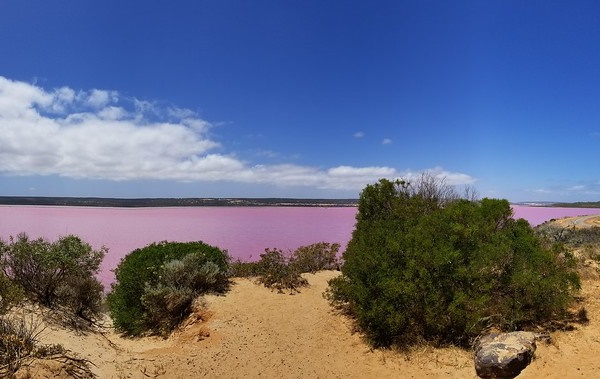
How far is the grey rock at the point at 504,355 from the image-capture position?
651 centimetres

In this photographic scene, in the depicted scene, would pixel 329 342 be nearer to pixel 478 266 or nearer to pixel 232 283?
pixel 478 266

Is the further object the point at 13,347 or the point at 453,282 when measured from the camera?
the point at 453,282

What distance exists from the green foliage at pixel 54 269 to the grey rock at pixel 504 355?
372 inches

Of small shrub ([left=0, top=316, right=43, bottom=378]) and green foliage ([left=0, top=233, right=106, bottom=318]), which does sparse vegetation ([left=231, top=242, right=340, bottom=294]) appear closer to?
green foliage ([left=0, top=233, right=106, bottom=318])

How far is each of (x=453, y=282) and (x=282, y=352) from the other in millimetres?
3975

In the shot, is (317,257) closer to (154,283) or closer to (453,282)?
(154,283)

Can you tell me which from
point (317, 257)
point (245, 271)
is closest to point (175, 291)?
Answer: point (245, 271)

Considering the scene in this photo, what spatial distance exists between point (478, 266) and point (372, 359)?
9.73ft

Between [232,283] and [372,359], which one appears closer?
[372,359]

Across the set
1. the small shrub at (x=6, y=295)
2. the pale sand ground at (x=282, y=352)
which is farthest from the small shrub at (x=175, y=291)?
the small shrub at (x=6, y=295)

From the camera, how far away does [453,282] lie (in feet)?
27.5

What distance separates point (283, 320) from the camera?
10336 mm

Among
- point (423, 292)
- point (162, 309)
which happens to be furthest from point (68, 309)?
point (423, 292)

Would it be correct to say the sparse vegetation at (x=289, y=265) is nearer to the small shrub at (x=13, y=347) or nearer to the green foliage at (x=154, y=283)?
the green foliage at (x=154, y=283)
